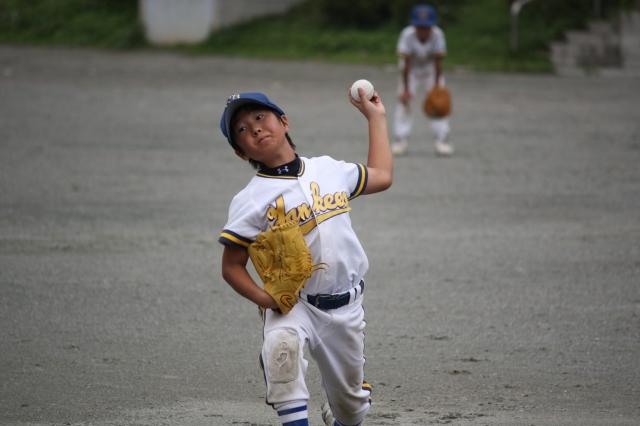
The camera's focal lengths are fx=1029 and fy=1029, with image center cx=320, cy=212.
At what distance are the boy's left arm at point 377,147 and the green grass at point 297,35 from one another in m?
15.7

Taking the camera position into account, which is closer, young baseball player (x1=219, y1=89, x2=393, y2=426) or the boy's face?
young baseball player (x1=219, y1=89, x2=393, y2=426)

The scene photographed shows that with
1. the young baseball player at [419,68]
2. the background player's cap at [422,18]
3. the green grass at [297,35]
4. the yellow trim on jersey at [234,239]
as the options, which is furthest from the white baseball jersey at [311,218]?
the green grass at [297,35]

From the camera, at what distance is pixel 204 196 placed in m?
10.3

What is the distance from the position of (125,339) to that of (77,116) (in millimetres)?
9335

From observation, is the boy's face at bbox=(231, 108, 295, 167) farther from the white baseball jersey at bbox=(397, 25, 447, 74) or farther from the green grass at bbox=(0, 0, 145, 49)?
the green grass at bbox=(0, 0, 145, 49)

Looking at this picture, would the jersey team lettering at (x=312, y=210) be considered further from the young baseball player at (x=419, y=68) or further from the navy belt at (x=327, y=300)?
the young baseball player at (x=419, y=68)

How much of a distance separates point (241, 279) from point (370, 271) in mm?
3956

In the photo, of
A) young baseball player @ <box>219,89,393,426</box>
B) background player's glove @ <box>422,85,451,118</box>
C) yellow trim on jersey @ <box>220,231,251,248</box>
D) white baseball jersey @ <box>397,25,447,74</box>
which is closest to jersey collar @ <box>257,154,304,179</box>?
young baseball player @ <box>219,89,393,426</box>

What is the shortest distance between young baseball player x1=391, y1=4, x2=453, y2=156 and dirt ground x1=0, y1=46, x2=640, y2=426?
0.30 metres

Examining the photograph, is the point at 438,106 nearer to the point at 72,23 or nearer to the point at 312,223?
the point at 312,223

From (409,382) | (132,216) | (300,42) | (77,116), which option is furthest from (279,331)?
(300,42)

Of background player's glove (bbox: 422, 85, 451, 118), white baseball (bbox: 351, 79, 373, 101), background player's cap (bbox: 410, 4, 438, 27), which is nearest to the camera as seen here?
white baseball (bbox: 351, 79, 373, 101)

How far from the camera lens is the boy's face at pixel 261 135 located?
4.08 meters

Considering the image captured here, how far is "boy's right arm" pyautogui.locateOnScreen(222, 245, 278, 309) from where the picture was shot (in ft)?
13.0
